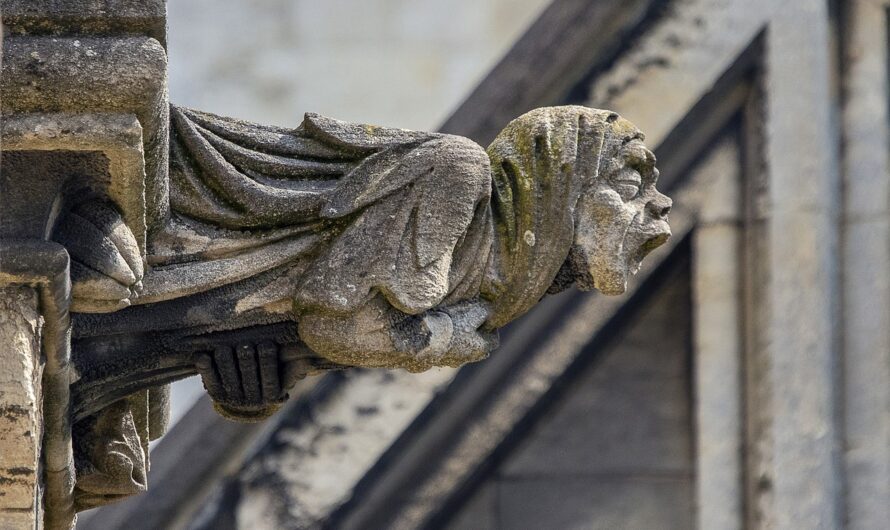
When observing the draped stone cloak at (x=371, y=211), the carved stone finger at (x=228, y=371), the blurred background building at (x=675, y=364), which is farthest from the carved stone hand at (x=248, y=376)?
the blurred background building at (x=675, y=364)

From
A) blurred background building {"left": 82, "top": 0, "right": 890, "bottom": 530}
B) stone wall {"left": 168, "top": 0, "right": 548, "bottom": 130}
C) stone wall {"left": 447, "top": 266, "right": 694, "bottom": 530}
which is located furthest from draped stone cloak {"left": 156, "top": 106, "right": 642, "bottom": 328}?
stone wall {"left": 168, "top": 0, "right": 548, "bottom": 130}

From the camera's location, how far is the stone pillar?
216cm

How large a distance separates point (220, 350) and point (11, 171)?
0.36 metres

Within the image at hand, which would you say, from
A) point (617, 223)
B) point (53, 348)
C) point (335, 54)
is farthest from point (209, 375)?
point (335, 54)

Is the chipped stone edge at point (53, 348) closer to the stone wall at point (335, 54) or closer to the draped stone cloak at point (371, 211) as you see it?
the draped stone cloak at point (371, 211)

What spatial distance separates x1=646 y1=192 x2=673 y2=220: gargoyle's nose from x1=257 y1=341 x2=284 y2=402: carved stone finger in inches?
19.1

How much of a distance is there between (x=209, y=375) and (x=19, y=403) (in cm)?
35

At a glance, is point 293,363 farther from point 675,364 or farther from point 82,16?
point 675,364

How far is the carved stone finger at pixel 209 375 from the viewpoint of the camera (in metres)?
2.46

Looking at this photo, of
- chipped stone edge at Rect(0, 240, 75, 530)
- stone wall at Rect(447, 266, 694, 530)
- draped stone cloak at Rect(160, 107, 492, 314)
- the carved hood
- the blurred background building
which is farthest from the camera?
stone wall at Rect(447, 266, 694, 530)

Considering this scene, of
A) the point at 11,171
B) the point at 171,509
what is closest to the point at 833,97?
the point at 171,509

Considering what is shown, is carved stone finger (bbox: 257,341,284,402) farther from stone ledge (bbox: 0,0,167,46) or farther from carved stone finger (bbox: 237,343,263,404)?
stone ledge (bbox: 0,0,167,46)

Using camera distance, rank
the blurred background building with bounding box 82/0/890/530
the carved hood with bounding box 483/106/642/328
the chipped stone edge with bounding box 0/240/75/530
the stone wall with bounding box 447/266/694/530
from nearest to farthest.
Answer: the chipped stone edge with bounding box 0/240/75/530 < the carved hood with bounding box 483/106/642/328 < the blurred background building with bounding box 82/0/890/530 < the stone wall with bounding box 447/266/694/530

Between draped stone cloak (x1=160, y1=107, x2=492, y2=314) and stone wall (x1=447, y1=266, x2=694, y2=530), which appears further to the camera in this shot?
stone wall (x1=447, y1=266, x2=694, y2=530)
